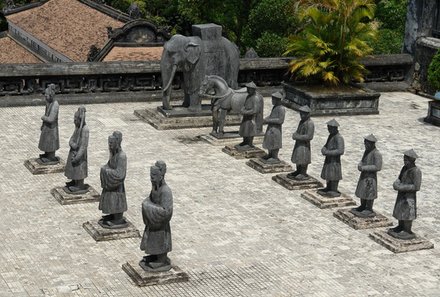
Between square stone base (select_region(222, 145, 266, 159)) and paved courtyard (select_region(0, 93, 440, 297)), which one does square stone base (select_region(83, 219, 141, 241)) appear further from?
square stone base (select_region(222, 145, 266, 159))

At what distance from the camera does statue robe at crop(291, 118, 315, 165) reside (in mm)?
18719

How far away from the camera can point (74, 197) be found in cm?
1753

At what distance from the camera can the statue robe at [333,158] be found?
1789 centimetres

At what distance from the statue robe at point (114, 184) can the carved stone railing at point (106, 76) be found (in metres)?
9.04

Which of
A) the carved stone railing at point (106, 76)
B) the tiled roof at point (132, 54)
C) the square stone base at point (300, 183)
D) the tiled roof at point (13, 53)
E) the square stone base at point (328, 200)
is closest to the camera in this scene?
the square stone base at point (328, 200)

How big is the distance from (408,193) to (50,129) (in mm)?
7176

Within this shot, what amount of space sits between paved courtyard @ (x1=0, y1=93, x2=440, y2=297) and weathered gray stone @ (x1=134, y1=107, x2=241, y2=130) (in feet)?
1.00

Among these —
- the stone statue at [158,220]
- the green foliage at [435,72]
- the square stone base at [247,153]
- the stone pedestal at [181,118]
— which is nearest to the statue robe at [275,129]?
the square stone base at [247,153]

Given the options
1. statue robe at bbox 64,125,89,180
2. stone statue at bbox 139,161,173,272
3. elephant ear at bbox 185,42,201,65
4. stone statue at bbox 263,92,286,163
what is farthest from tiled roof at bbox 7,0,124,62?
stone statue at bbox 139,161,173,272

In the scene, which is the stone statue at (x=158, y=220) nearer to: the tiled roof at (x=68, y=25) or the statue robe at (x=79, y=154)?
the statue robe at (x=79, y=154)

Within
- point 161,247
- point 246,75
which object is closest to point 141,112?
point 246,75

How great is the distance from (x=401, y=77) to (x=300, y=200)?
11.3 meters

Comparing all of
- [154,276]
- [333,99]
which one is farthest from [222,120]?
[154,276]

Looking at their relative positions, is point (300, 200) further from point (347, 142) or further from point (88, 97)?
point (88, 97)
